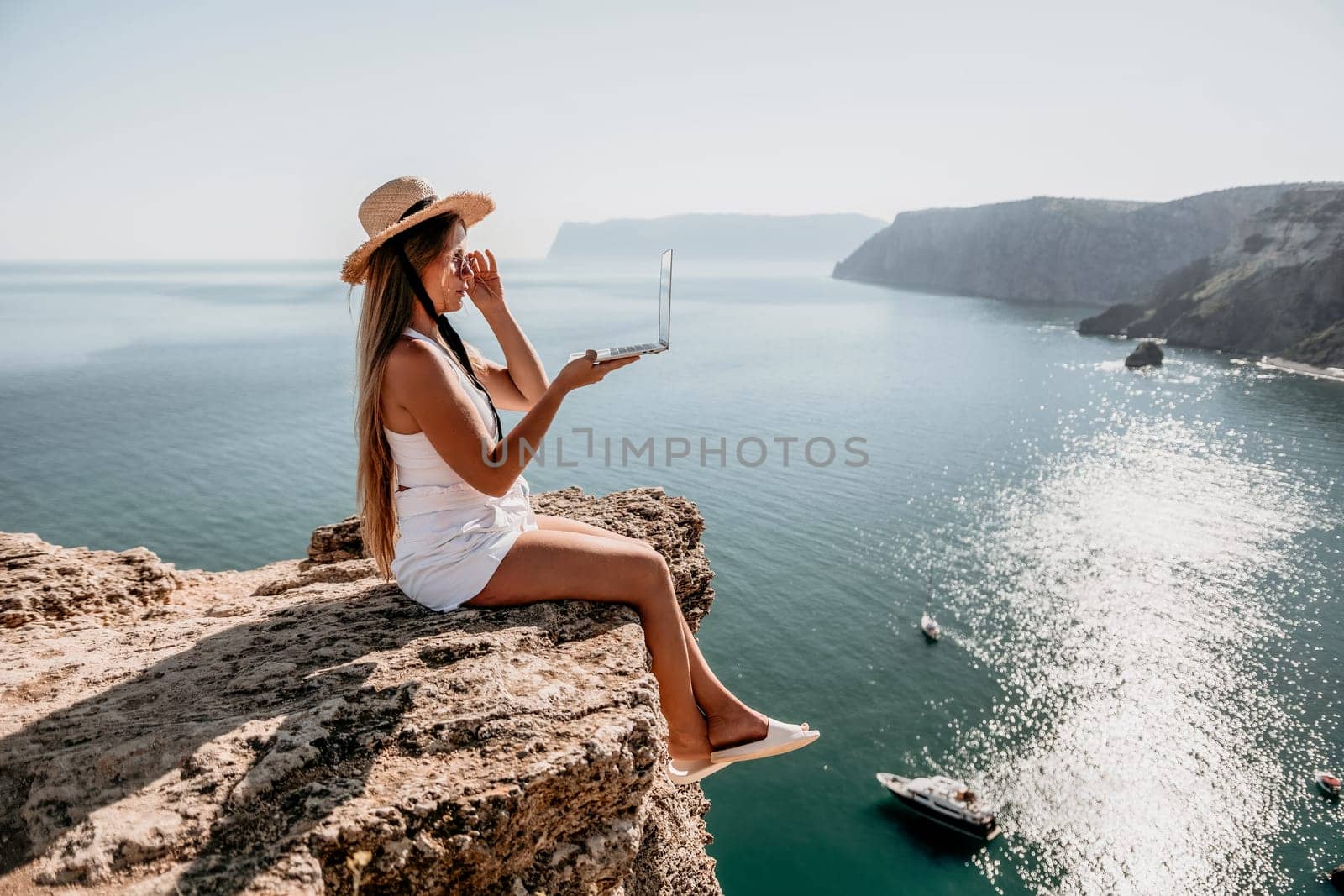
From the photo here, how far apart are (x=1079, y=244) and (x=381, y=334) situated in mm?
161589

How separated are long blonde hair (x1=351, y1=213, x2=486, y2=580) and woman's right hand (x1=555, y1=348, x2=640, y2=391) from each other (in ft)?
2.67

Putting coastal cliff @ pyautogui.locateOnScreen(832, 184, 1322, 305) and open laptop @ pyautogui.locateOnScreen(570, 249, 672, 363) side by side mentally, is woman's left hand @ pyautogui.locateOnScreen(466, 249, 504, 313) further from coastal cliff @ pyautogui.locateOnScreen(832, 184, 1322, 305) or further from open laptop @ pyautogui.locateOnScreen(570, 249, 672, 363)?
coastal cliff @ pyautogui.locateOnScreen(832, 184, 1322, 305)

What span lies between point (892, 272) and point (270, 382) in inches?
6554

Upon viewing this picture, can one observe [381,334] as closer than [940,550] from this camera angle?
Yes

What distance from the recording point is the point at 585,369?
3.65 meters

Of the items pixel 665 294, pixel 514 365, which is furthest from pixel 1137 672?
pixel 665 294

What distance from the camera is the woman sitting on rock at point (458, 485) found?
12.0 ft

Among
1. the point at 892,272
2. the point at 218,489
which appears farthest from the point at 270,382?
the point at 892,272

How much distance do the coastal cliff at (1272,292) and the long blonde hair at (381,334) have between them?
90.6 m

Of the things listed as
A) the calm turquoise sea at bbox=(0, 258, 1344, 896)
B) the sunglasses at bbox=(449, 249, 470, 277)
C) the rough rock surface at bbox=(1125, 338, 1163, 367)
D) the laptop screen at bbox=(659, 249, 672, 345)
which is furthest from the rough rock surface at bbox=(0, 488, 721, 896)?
the rough rock surface at bbox=(1125, 338, 1163, 367)

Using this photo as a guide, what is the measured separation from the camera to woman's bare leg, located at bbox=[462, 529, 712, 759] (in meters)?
4.01

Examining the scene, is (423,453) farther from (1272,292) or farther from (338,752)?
(1272,292)

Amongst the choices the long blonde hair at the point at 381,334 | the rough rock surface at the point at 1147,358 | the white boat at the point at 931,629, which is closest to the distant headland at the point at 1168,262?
the rough rock surface at the point at 1147,358

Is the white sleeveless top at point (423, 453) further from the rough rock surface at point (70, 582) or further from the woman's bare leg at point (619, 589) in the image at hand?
the rough rock surface at point (70, 582)
